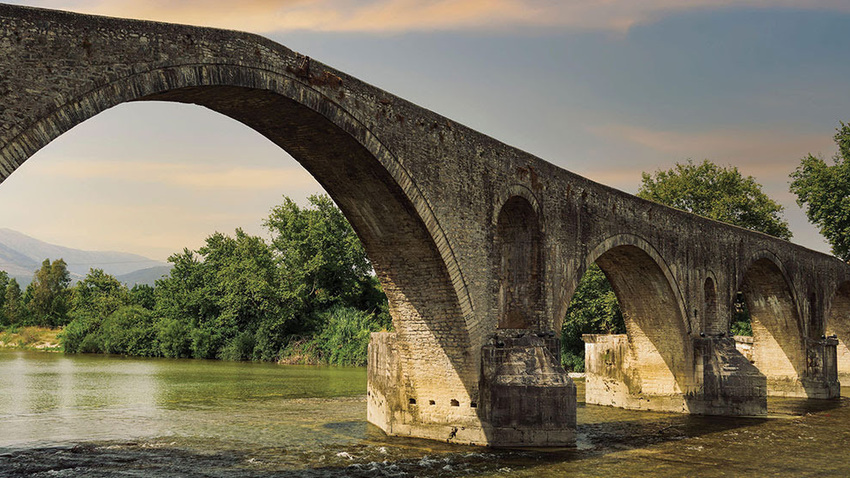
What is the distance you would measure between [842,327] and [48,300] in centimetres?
7293

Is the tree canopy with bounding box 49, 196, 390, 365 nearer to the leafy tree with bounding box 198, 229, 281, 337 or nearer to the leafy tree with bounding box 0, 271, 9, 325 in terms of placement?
the leafy tree with bounding box 198, 229, 281, 337

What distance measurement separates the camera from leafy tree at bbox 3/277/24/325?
79.5 metres

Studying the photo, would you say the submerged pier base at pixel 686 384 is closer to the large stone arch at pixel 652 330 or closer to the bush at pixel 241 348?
the large stone arch at pixel 652 330

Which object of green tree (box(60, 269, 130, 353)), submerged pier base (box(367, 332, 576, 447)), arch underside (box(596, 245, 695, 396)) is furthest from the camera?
green tree (box(60, 269, 130, 353))

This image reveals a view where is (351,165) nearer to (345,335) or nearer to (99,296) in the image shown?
(345,335)

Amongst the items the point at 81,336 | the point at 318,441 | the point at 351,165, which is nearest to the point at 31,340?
the point at 81,336

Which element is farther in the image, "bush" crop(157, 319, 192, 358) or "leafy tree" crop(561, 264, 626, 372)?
"bush" crop(157, 319, 192, 358)

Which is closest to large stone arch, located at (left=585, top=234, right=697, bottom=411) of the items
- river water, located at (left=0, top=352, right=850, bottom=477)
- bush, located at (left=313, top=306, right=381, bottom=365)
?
river water, located at (left=0, top=352, right=850, bottom=477)

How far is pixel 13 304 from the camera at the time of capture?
83188mm

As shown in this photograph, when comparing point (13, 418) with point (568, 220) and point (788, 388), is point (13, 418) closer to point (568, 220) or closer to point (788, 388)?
point (568, 220)

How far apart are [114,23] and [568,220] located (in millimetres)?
11028

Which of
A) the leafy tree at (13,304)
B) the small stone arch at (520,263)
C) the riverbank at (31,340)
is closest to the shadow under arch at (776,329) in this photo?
the small stone arch at (520,263)

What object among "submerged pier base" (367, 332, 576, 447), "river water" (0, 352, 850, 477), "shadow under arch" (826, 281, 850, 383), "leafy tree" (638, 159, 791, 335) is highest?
"leafy tree" (638, 159, 791, 335)

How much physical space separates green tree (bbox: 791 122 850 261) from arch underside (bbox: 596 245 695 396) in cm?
1936
